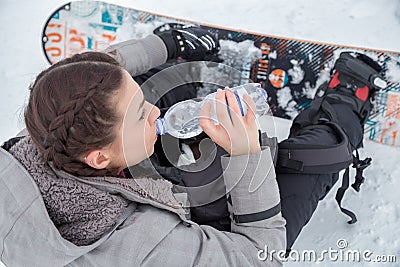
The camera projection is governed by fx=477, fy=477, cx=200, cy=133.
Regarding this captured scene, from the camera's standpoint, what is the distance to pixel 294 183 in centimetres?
127

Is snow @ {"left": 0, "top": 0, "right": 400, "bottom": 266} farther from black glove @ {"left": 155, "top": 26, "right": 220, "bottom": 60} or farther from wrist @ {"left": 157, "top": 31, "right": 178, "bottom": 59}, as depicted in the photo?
wrist @ {"left": 157, "top": 31, "right": 178, "bottom": 59}

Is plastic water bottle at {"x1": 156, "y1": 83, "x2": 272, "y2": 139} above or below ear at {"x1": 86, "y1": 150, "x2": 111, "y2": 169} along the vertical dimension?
below

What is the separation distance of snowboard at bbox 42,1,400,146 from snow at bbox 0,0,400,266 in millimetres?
76

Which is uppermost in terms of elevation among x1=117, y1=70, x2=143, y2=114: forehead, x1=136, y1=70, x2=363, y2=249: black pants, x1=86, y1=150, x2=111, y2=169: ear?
x1=117, y1=70, x2=143, y2=114: forehead

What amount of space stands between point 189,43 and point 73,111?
2.79 ft

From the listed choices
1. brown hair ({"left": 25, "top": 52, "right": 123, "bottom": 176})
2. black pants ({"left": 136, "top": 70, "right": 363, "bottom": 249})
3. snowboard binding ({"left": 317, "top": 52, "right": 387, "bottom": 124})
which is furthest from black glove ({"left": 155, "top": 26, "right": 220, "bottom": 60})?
brown hair ({"left": 25, "top": 52, "right": 123, "bottom": 176})

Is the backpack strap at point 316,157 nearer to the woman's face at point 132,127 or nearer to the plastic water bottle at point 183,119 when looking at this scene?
the plastic water bottle at point 183,119

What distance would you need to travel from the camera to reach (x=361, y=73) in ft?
5.10

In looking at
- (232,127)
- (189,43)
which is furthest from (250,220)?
(189,43)

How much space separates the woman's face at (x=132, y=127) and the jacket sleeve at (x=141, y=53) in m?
0.47

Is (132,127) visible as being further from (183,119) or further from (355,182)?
(355,182)

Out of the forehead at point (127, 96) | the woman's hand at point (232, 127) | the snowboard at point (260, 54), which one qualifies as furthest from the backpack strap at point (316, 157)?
the forehead at point (127, 96)

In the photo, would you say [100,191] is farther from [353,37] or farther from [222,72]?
[353,37]

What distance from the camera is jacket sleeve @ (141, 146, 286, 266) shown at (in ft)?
3.23
